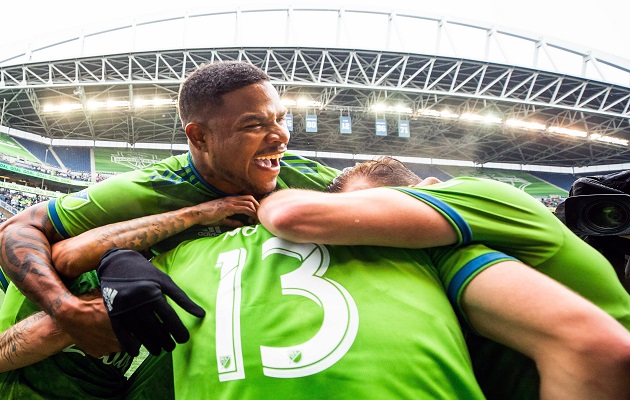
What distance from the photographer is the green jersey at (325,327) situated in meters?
0.87

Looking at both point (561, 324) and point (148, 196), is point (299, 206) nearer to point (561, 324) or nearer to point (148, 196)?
point (561, 324)

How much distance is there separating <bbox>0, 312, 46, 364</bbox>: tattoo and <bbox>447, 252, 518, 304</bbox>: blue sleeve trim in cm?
163

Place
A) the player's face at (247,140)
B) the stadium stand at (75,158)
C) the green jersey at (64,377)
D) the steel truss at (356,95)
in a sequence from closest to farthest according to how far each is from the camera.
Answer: the green jersey at (64,377) → the player's face at (247,140) → the steel truss at (356,95) → the stadium stand at (75,158)

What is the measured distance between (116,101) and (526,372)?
66.0ft

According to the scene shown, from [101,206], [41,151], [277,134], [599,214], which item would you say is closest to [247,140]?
[277,134]

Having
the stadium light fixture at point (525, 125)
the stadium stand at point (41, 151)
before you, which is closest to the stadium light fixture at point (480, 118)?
the stadium light fixture at point (525, 125)

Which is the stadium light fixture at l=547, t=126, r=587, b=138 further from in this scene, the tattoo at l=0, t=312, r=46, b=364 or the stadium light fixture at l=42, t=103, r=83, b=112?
the stadium light fixture at l=42, t=103, r=83, b=112

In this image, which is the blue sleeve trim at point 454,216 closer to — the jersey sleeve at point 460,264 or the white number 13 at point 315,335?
the jersey sleeve at point 460,264

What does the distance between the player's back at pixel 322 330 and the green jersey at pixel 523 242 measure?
18 cm

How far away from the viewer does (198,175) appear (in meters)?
2.20

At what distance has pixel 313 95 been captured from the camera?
60.3 ft

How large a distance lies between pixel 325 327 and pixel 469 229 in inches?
19.8

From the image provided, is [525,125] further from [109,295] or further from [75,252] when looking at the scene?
[109,295]

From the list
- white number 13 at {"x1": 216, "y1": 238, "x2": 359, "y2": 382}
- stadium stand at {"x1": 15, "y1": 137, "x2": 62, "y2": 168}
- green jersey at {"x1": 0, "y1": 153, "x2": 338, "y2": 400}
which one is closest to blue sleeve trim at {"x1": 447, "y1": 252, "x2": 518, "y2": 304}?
white number 13 at {"x1": 216, "y1": 238, "x2": 359, "y2": 382}
